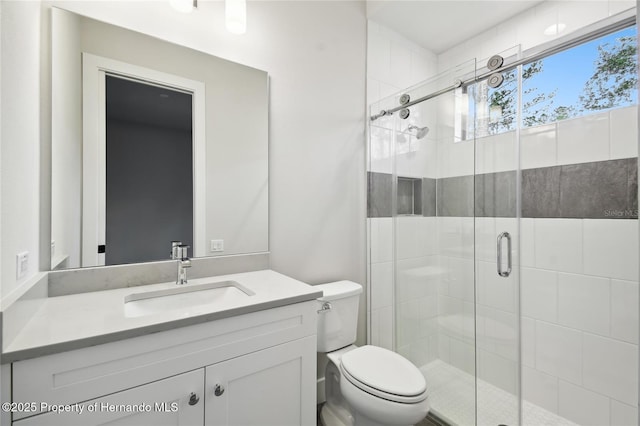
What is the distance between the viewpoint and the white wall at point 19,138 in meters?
0.75

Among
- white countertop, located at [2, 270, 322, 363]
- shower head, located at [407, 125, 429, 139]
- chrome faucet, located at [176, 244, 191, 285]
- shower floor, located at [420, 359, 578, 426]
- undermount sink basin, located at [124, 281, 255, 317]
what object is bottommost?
shower floor, located at [420, 359, 578, 426]

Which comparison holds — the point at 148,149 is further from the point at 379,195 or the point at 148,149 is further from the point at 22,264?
the point at 379,195

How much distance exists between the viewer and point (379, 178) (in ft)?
6.64

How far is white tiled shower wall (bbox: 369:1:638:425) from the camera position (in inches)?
57.4

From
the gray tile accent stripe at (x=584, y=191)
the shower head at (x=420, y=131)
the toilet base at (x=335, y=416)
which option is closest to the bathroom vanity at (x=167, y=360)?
the toilet base at (x=335, y=416)

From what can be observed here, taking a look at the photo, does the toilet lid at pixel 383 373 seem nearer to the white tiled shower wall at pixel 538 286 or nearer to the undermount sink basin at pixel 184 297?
the white tiled shower wall at pixel 538 286

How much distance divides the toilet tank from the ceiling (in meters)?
1.89

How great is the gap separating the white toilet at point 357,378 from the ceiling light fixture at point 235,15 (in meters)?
1.43

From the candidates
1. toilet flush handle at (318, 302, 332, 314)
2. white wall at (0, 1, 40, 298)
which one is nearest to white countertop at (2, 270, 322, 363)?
white wall at (0, 1, 40, 298)

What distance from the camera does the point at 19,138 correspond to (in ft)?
2.85

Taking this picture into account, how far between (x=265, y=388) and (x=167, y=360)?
0.38 meters

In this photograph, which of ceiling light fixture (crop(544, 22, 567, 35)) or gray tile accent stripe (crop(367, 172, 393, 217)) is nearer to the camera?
ceiling light fixture (crop(544, 22, 567, 35))

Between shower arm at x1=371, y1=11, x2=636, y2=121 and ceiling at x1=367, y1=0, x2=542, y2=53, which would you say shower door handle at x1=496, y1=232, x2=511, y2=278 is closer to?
shower arm at x1=371, y1=11, x2=636, y2=121
